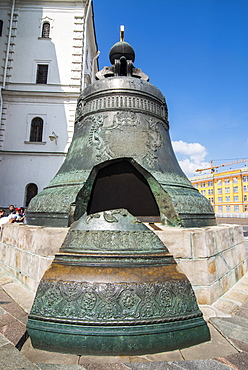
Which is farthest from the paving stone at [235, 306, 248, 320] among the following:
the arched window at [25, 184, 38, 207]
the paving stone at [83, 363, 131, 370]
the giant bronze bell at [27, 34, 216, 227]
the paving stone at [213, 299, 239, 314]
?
the arched window at [25, 184, 38, 207]

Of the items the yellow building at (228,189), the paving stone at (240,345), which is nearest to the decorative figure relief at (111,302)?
the paving stone at (240,345)

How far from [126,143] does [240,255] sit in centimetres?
187

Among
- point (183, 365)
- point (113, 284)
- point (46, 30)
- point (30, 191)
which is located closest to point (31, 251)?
point (113, 284)

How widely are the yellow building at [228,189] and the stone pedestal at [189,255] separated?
44.1 m

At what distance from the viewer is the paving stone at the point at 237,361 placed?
1.11m

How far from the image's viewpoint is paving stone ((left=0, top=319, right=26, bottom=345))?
1301 mm

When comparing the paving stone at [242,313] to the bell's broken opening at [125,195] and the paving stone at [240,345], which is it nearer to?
the paving stone at [240,345]

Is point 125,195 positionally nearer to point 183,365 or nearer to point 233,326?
point 233,326

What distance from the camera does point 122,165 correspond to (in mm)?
2936

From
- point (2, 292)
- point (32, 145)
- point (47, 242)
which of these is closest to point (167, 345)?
point (47, 242)

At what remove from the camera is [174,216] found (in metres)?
2.36

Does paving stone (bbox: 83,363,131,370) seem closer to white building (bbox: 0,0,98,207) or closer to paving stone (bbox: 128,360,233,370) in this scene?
paving stone (bbox: 128,360,233,370)

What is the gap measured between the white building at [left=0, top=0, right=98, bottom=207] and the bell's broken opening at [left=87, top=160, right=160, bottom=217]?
10010 mm

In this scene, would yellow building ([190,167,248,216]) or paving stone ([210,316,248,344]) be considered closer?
paving stone ([210,316,248,344])
